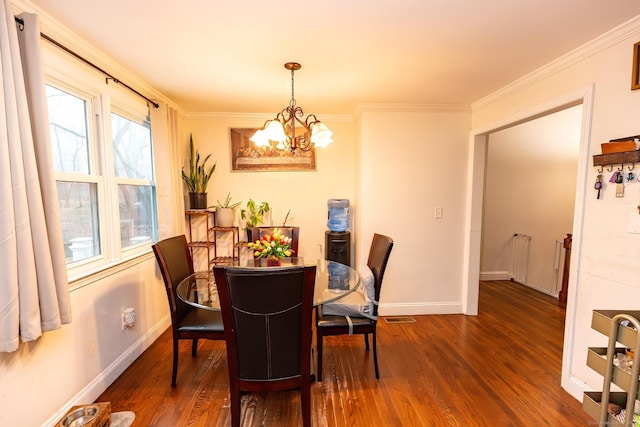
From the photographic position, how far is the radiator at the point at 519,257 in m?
4.41

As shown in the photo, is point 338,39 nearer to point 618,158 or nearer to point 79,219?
point 618,158

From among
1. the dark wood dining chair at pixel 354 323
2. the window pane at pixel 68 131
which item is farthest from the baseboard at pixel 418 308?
the window pane at pixel 68 131

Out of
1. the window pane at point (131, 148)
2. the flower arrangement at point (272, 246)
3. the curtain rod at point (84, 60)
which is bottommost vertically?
the flower arrangement at point (272, 246)

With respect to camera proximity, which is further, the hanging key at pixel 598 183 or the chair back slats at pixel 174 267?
the chair back slats at pixel 174 267

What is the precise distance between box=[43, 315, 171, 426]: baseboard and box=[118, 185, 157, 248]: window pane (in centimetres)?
84

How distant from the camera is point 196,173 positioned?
3430 millimetres

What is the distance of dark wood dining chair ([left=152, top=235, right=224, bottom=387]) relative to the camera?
1.96 metres

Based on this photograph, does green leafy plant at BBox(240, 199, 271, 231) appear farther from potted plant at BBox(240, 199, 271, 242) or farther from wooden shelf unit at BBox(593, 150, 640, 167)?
A: wooden shelf unit at BBox(593, 150, 640, 167)

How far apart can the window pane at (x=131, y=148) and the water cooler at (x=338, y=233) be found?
197 cm

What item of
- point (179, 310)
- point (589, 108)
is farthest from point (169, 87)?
point (589, 108)

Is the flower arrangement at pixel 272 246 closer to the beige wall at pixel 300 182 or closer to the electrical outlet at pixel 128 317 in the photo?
the electrical outlet at pixel 128 317

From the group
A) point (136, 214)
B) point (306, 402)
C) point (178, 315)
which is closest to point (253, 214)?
point (136, 214)

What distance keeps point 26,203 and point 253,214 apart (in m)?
2.23

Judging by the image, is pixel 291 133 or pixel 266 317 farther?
pixel 291 133
